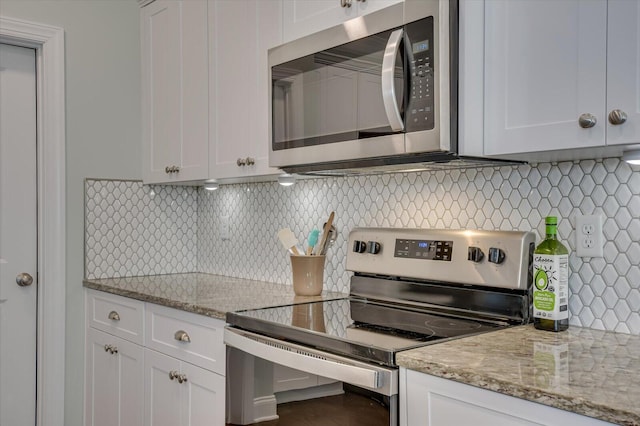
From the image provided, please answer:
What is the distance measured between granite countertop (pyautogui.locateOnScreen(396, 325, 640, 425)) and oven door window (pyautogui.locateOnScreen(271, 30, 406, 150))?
639 mm

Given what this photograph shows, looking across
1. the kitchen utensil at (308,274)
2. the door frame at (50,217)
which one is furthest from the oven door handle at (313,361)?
the door frame at (50,217)

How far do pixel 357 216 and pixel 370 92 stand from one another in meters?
0.67

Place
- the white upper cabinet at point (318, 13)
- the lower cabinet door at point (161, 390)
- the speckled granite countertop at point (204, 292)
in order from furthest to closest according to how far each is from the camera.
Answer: the lower cabinet door at point (161, 390)
the speckled granite countertop at point (204, 292)
the white upper cabinet at point (318, 13)

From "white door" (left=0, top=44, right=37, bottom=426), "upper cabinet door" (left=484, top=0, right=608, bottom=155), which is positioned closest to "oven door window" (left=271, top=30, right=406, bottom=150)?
"upper cabinet door" (left=484, top=0, right=608, bottom=155)

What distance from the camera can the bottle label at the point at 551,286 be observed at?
1593 mm

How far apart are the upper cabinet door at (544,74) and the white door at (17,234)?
217cm

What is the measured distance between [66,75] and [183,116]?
619 mm

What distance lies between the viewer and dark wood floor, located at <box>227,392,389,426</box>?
1397 millimetres

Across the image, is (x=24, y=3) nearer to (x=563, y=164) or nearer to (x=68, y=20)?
(x=68, y=20)

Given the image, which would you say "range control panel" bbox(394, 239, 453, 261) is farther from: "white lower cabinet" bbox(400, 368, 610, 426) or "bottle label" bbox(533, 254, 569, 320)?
"white lower cabinet" bbox(400, 368, 610, 426)

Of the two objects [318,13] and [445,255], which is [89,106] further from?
[445,255]

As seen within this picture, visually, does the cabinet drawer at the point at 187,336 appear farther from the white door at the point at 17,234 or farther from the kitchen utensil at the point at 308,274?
the white door at the point at 17,234

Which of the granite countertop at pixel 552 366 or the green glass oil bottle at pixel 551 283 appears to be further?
the green glass oil bottle at pixel 551 283

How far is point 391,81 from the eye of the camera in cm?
164
